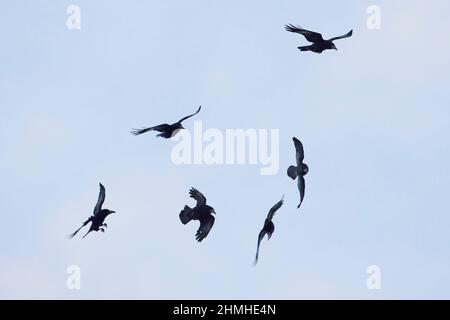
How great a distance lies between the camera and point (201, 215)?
26031mm

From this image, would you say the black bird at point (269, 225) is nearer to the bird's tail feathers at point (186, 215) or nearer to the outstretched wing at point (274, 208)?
the outstretched wing at point (274, 208)

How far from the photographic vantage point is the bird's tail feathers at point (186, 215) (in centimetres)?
2588

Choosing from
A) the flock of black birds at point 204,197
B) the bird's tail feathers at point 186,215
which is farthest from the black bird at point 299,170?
the bird's tail feathers at point 186,215

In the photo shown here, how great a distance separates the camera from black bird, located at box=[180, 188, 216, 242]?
25844 mm

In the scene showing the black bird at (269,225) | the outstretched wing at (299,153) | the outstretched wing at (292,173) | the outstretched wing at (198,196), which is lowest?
the black bird at (269,225)

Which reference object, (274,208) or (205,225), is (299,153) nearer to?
(274,208)

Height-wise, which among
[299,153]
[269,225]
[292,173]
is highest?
[299,153]

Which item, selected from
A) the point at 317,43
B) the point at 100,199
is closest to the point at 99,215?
the point at 100,199

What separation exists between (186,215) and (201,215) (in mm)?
294

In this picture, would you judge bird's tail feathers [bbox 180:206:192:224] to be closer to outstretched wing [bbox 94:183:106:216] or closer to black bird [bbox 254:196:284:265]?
black bird [bbox 254:196:284:265]

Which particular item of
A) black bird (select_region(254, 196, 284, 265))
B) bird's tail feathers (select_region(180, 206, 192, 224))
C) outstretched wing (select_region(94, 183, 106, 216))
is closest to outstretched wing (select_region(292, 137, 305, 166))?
black bird (select_region(254, 196, 284, 265))

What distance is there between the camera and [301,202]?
24859 millimetres
